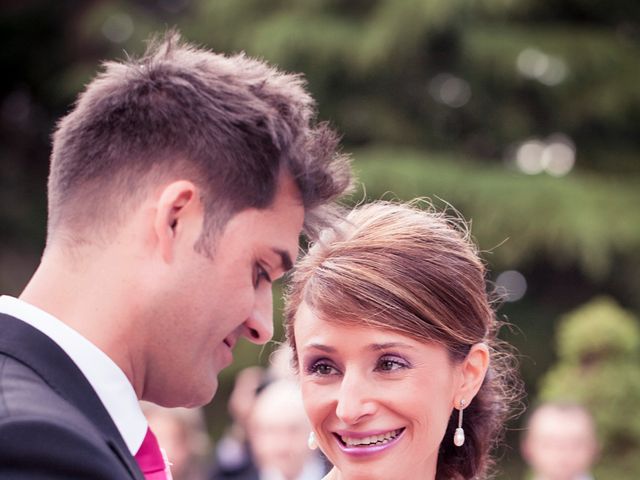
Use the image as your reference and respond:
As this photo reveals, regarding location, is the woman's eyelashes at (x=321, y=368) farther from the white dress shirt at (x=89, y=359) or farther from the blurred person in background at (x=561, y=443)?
the blurred person in background at (x=561, y=443)

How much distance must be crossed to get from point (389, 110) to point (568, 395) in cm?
748

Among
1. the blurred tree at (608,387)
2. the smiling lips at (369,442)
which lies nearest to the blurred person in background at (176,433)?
the blurred tree at (608,387)

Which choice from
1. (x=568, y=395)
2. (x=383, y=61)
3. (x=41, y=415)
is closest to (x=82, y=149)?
(x=41, y=415)

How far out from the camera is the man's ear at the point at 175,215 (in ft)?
7.59

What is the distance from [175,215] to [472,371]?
1.50 meters

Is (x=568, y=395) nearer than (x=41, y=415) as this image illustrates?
No

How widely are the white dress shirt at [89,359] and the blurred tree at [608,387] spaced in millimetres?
6811

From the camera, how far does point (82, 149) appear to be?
245 centimetres

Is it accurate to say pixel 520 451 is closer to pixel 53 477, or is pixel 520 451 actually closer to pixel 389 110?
pixel 389 110

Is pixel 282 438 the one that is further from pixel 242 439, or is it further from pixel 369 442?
pixel 369 442

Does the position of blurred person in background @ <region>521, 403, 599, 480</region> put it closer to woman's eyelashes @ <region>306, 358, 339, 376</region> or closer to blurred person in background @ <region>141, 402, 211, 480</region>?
blurred person in background @ <region>141, 402, 211, 480</region>

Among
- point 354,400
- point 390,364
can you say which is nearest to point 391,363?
point 390,364

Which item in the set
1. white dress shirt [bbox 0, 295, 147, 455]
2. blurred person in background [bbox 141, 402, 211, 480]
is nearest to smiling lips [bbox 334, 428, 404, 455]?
white dress shirt [bbox 0, 295, 147, 455]

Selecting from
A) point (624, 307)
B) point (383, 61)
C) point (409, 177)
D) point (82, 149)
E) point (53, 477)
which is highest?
point (82, 149)
